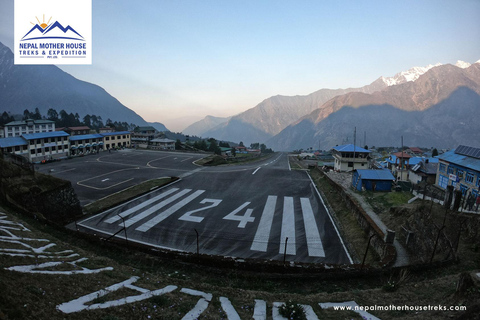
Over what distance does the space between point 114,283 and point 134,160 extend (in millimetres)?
56330

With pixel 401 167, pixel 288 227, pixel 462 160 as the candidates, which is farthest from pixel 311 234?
pixel 401 167

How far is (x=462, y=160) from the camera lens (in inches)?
1183

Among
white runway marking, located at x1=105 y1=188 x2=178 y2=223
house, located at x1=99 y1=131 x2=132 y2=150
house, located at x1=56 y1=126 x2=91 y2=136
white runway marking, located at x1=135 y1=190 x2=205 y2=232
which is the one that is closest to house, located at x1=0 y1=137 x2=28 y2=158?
house, located at x1=99 y1=131 x2=132 y2=150

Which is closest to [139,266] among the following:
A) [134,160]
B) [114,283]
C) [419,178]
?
[114,283]

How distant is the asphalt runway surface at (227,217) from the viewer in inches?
740

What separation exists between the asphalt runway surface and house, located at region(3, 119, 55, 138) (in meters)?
50.4

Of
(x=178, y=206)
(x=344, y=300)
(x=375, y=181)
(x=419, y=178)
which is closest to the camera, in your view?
(x=344, y=300)

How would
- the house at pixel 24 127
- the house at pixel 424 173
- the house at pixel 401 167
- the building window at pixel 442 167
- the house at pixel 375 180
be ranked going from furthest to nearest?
the house at pixel 24 127
the house at pixel 401 167
the house at pixel 424 173
the building window at pixel 442 167
the house at pixel 375 180

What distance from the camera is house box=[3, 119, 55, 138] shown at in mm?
74062

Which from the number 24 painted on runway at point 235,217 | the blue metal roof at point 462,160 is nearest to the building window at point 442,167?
Result: the blue metal roof at point 462,160

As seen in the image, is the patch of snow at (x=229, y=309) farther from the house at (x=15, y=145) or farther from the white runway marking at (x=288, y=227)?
the house at (x=15, y=145)

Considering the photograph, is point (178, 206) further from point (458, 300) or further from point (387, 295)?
point (458, 300)

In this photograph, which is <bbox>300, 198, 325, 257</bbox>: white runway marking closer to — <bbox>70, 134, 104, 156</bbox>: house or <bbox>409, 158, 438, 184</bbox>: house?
<bbox>409, 158, 438, 184</bbox>: house

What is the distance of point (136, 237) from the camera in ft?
66.0
